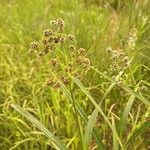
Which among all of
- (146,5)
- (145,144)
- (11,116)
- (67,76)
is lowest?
(145,144)

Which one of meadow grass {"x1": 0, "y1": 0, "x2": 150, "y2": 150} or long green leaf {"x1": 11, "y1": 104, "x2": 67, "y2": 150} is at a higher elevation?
long green leaf {"x1": 11, "y1": 104, "x2": 67, "y2": 150}

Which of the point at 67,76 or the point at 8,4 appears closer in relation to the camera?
the point at 67,76

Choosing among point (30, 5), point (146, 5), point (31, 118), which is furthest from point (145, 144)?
point (30, 5)

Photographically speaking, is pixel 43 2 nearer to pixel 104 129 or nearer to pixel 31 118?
pixel 104 129

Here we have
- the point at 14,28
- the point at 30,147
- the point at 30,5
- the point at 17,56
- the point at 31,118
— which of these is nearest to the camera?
the point at 31,118

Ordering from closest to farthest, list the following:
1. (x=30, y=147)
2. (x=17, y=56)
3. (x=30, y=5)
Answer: (x=30, y=147) → (x=17, y=56) → (x=30, y=5)

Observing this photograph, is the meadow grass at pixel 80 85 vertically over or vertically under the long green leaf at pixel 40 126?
under

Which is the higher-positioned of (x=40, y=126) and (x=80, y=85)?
(x=80, y=85)

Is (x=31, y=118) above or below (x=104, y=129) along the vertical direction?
above
